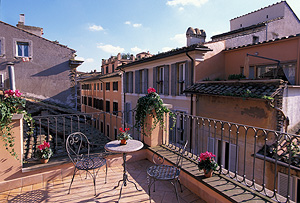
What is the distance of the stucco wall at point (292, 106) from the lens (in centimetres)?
768

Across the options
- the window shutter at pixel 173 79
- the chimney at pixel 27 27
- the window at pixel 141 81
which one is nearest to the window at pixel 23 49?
the chimney at pixel 27 27

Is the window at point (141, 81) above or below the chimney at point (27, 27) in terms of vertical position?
below

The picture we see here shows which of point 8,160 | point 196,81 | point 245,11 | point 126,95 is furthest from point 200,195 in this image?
point 245,11

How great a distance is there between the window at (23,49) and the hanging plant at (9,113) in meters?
11.4

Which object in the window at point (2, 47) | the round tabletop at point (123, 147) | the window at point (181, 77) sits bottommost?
the round tabletop at point (123, 147)

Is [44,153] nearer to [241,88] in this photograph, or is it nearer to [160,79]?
[241,88]

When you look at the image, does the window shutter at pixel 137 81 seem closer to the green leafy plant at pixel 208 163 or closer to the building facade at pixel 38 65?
the building facade at pixel 38 65

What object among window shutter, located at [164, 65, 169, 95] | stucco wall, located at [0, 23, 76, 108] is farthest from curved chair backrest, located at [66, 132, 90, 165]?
stucco wall, located at [0, 23, 76, 108]

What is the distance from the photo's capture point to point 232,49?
37.5 feet

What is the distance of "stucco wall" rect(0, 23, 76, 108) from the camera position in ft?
40.2

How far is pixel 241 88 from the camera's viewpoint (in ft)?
27.1

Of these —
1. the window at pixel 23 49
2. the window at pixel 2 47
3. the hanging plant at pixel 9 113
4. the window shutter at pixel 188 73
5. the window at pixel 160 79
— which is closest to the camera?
the hanging plant at pixel 9 113

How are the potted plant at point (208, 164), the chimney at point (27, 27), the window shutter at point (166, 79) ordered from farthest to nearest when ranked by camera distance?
the chimney at point (27, 27), the window shutter at point (166, 79), the potted plant at point (208, 164)

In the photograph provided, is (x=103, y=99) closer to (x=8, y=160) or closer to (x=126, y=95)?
(x=126, y=95)
